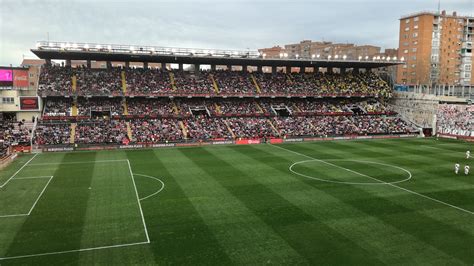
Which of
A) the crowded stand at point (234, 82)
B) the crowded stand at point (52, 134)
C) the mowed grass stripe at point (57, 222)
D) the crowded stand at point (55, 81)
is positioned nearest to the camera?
the mowed grass stripe at point (57, 222)

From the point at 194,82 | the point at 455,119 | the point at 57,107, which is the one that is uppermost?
the point at 194,82

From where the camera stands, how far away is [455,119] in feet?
195

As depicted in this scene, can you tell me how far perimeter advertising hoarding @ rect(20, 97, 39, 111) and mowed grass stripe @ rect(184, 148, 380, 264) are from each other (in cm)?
3363

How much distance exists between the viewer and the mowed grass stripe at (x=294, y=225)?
635 inches

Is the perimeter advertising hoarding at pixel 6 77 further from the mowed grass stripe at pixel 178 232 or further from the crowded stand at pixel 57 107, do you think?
the mowed grass stripe at pixel 178 232

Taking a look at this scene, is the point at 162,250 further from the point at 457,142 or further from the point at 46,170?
the point at 457,142

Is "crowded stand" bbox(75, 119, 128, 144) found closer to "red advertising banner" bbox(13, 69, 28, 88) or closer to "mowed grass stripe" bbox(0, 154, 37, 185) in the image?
"mowed grass stripe" bbox(0, 154, 37, 185)

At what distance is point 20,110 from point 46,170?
22798 millimetres

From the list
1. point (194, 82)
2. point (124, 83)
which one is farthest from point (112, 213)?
point (194, 82)

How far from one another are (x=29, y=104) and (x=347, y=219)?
4766cm

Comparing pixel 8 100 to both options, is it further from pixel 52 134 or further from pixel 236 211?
pixel 236 211

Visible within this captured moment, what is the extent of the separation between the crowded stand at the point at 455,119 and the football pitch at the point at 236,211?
22441 millimetres

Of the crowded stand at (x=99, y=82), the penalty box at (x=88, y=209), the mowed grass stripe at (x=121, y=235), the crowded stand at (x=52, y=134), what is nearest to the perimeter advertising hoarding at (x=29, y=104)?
the crowded stand at (x=52, y=134)

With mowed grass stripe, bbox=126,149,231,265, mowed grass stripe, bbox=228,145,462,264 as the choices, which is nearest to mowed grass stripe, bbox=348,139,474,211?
mowed grass stripe, bbox=228,145,462,264
